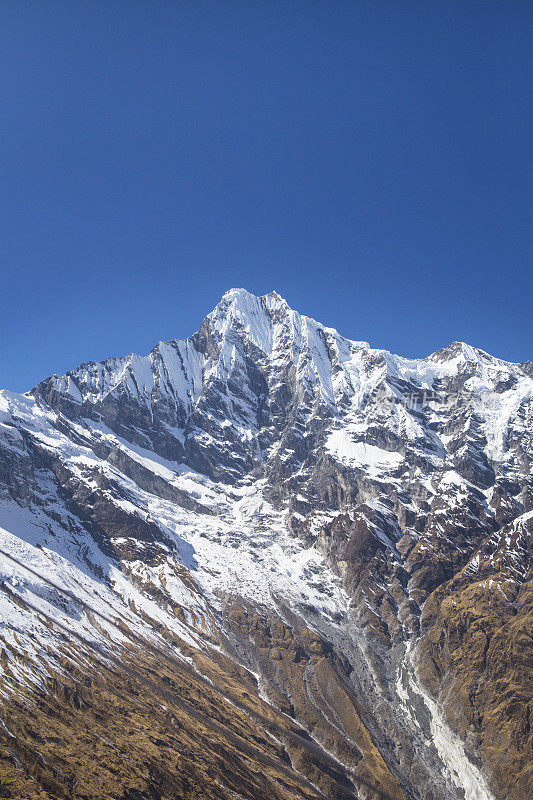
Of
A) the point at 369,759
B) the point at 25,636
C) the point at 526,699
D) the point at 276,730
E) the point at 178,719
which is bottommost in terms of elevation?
the point at 25,636

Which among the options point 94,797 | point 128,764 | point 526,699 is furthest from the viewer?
point 526,699

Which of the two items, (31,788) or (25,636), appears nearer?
(31,788)

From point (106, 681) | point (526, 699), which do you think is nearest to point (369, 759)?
point (526, 699)

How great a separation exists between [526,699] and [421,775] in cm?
4556

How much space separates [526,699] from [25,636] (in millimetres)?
167487

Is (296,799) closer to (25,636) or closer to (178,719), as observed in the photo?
(178,719)

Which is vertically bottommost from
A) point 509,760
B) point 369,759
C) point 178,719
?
point 178,719

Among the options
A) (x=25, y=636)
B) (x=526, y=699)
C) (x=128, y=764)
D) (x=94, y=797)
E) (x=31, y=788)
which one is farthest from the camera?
(x=526, y=699)

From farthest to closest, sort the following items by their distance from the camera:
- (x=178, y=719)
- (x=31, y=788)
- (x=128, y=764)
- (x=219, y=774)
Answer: (x=178, y=719) → (x=219, y=774) → (x=128, y=764) → (x=31, y=788)

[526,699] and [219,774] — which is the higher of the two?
[526,699]

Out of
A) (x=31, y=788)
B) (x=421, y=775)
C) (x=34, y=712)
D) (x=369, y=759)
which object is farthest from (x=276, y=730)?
(x=31, y=788)

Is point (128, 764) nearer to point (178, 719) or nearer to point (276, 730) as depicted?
point (178, 719)

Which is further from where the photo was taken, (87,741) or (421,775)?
(421,775)

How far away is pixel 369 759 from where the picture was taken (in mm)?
184250
